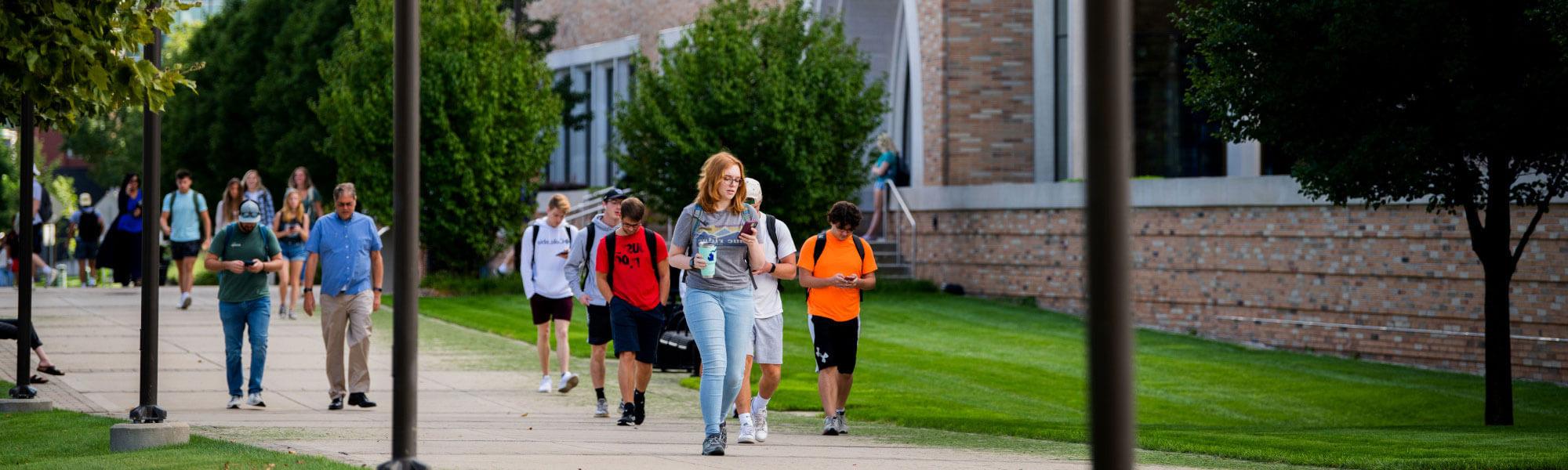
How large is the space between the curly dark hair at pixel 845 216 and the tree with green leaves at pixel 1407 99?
14.9ft

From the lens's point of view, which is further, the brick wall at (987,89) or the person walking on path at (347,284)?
the brick wall at (987,89)

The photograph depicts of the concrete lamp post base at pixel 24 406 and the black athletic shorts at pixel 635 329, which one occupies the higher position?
the black athletic shorts at pixel 635 329

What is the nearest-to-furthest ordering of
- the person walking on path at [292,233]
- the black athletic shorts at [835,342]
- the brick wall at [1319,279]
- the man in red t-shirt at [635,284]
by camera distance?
the man in red t-shirt at [635,284]
the black athletic shorts at [835,342]
the brick wall at [1319,279]
the person walking on path at [292,233]

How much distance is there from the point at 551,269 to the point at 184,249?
8415mm

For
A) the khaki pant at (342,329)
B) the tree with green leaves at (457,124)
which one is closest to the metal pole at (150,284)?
the khaki pant at (342,329)

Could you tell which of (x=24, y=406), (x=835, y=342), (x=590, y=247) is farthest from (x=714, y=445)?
(x=24, y=406)

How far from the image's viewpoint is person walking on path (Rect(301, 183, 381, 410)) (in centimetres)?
1245

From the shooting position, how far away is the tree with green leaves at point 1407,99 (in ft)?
43.1

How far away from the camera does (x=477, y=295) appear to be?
26.0 meters

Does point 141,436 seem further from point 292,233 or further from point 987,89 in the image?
point 987,89

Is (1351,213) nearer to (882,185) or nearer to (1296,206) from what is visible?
(1296,206)

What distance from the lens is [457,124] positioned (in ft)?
89.1

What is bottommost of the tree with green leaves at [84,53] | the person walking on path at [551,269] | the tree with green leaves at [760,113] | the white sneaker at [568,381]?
the white sneaker at [568,381]

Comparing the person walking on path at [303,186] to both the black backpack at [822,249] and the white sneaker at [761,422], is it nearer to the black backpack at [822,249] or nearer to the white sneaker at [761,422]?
the black backpack at [822,249]
